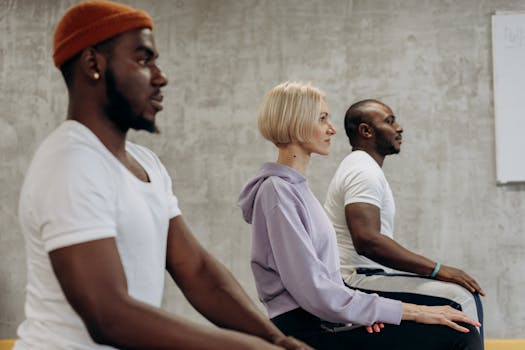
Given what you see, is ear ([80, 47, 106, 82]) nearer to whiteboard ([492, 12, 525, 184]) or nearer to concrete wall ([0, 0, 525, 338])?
concrete wall ([0, 0, 525, 338])

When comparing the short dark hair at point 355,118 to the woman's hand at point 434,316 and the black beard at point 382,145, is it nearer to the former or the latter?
the black beard at point 382,145

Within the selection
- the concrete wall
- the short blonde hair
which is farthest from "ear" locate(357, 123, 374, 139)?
the concrete wall

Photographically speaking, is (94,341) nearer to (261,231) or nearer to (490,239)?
(261,231)

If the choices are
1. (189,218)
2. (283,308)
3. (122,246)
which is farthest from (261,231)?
(189,218)

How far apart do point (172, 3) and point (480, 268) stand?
2260mm

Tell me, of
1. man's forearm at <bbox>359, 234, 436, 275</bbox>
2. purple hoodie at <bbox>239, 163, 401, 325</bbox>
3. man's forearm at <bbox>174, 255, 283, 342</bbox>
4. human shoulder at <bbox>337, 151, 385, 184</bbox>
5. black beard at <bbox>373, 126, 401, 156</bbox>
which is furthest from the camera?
black beard at <bbox>373, 126, 401, 156</bbox>

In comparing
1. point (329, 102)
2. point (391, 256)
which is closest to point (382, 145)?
point (391, 256)

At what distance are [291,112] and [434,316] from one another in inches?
26.8

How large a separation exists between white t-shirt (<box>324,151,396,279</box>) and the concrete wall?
1633 mm

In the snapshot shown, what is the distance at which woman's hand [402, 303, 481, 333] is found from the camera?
2041 millimetres

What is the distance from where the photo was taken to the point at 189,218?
4.32 metres

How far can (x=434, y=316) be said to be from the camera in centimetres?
206

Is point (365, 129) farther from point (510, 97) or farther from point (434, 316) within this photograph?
point (510, 97)

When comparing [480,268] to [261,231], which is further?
[480,268]
